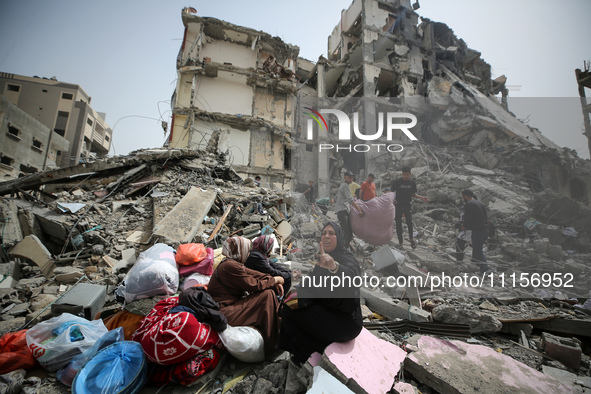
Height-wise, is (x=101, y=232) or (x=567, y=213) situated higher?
(x=567, y=213)

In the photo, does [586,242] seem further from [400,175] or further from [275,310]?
[275,310]

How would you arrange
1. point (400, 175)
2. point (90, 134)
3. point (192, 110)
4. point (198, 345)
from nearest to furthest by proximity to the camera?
point (198, 345) < point (400, 175) < point (192, 110) < point (90, 134)

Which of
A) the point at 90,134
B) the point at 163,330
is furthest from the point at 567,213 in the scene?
the point at 90,134

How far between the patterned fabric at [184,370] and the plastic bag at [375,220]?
1807 mm

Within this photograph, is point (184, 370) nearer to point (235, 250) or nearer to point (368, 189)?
point (235, 250)

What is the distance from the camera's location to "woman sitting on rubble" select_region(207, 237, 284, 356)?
2.21m

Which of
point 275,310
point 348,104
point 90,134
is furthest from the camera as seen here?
point 90,134

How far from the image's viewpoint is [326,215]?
8.57 feet

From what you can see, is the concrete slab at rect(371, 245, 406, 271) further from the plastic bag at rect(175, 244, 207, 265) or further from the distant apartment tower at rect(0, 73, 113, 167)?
the distant apartment tower at rect(0, 73, 113, 167)

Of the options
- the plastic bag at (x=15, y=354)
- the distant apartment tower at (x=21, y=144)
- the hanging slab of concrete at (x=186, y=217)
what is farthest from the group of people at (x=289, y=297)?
the distant apartment tower at (x=21, y=144)

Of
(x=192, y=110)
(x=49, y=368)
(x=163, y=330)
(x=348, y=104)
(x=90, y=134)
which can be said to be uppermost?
(x=90, y=134)

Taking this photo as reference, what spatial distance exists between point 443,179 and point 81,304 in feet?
13.8

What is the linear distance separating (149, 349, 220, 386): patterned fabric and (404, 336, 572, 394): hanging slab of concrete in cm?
163

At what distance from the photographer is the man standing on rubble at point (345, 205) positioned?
2.54m
